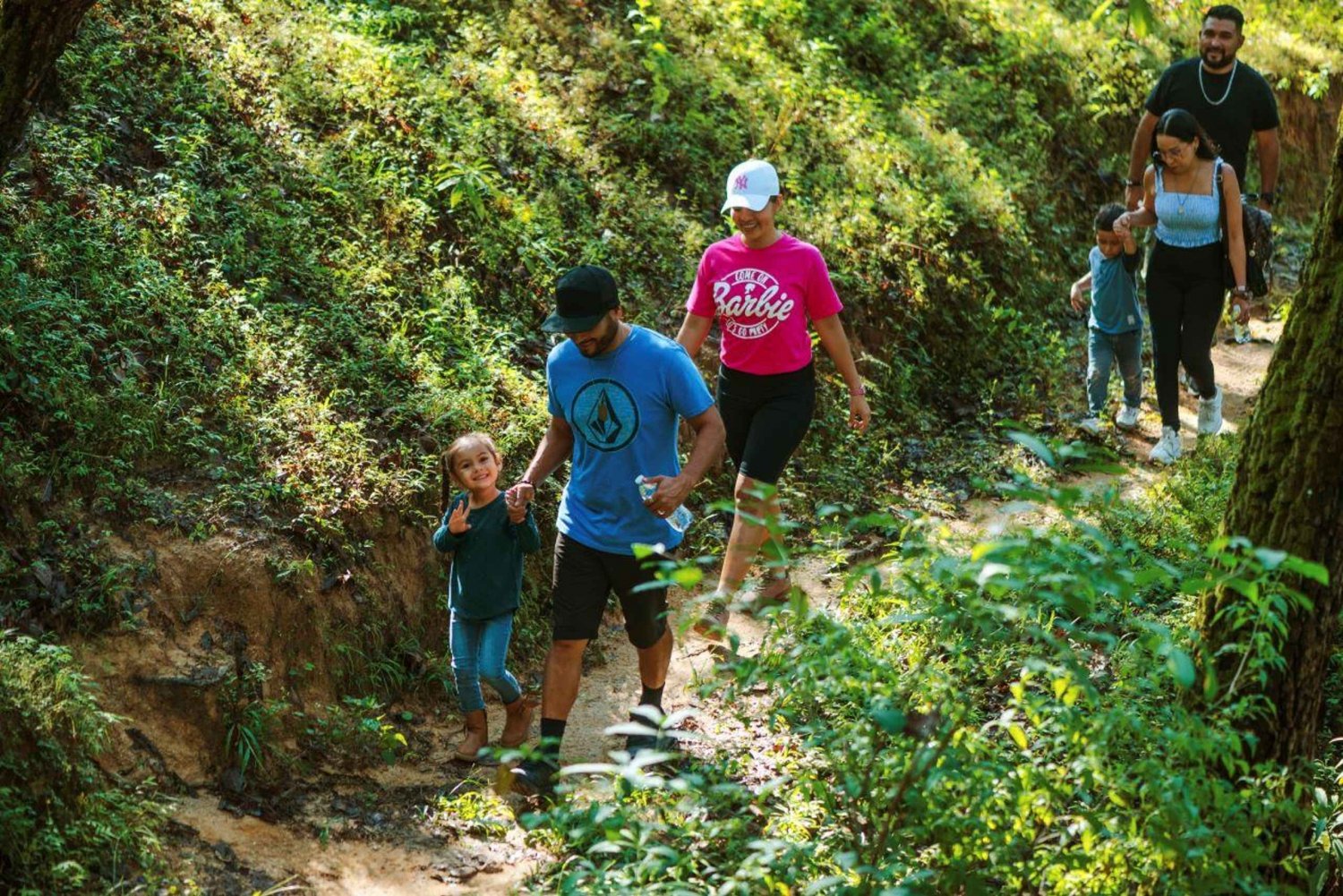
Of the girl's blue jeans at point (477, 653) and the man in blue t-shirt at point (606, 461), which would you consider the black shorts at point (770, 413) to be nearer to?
the man in blue t-shirt at point (606, 461)

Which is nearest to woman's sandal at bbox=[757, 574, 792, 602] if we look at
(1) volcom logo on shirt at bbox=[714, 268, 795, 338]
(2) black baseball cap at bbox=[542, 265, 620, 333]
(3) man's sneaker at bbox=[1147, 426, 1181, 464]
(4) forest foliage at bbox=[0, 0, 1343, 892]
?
(4) forest foliage at bbox=[0, 0, 1343, 892]

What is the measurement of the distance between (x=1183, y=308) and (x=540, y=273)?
15.0 ft

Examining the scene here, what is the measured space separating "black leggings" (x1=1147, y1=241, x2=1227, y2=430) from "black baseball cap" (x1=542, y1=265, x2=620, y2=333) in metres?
5.07

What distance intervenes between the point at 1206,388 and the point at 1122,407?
91 cm

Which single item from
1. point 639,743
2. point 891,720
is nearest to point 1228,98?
point 639,743

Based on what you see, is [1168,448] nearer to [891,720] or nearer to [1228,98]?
[1228,98]

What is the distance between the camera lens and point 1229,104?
9.22 meters

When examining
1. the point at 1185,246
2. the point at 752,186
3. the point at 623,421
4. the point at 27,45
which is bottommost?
the point at 623,421

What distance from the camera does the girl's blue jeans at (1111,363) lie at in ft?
32.1

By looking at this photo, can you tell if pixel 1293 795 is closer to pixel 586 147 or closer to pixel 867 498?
pixel 867 498

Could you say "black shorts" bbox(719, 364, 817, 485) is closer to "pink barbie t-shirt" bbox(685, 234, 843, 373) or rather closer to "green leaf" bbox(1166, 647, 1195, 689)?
"pink barbie t-shirt" bbox(685, 234, 843, 373)

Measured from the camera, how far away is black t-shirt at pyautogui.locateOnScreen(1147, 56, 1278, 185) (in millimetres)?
9203

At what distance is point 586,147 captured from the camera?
1099cm

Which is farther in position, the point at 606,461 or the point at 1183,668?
the point at 606,461
